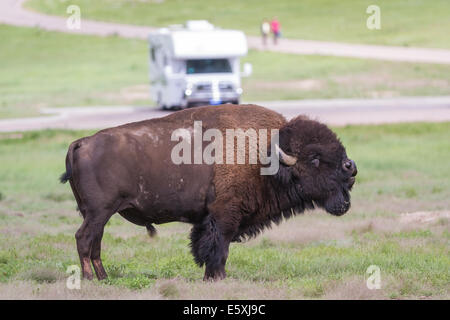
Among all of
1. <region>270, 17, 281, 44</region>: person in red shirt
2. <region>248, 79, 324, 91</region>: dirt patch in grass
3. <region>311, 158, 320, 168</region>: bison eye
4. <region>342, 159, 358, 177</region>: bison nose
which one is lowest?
<region>248, 79, 324, 91</region>: dirt patch in grass

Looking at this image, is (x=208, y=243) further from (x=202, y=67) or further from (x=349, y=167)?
(x=202, y=67)

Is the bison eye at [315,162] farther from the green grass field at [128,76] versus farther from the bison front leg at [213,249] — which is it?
the green grass field at [128,76]

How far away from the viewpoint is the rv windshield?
36.2m

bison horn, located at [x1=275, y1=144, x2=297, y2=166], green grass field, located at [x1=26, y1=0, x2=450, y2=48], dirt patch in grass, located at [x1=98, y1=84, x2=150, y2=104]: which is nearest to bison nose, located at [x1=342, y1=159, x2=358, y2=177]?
bison horn, located at [x1=275, y1=144, x2=297, y2=166]

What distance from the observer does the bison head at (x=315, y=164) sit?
10219 millimetres

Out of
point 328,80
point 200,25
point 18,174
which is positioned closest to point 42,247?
point 18,174

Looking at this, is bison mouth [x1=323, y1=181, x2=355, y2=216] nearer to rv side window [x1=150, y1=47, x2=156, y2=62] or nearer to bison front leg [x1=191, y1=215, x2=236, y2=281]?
bison front leg [x1=191, y1=215, x2=236, y2=281]

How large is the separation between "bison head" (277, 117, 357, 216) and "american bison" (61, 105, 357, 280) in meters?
0.01

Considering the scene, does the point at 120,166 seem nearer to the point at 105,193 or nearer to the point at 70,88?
the point at 105,193

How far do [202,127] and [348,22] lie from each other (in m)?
61.7

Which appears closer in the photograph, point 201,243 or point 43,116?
point 201,243

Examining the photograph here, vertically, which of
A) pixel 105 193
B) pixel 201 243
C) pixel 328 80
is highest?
pixel 105 193

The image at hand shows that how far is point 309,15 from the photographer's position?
74.6 m

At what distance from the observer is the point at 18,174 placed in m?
22.1
